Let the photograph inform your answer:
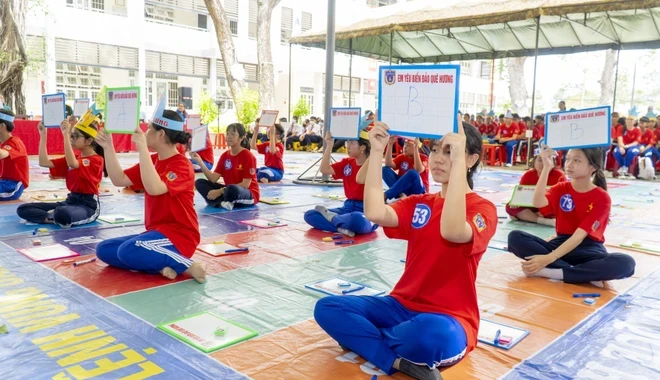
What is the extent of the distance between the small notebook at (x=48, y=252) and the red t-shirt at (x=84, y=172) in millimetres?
1008

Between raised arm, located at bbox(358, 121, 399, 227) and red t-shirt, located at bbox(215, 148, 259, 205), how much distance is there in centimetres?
484

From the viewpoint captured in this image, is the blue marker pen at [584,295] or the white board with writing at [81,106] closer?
the blue marker pen at [584,295]

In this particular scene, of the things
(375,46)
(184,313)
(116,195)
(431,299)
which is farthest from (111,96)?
(375,46)

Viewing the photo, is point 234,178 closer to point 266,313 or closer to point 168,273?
point 168,273

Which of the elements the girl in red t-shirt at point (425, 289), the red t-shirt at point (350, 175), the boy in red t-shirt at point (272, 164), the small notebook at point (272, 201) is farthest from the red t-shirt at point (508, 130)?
the girl in red t-shirt at point (425, 289)

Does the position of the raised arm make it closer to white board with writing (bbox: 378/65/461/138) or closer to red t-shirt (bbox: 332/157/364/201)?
white board with writing (bbox: 378/65/461/138)

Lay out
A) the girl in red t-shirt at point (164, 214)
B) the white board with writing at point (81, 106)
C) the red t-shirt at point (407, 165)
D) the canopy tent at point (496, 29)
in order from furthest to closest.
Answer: the canopy tent at point (496, 29), the white board with writing at point (81, 106), the red t-shirt at point (407, 165), the girl in red t-shirt at point (164, 214)

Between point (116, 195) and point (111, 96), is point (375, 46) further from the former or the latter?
point (111, 96)

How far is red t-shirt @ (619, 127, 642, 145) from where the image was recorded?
13.6 meters

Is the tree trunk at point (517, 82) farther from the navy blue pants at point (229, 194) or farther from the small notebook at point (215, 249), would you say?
the small notebook at point (215, 249)

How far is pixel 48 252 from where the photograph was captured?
4.68 m

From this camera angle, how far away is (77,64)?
21891 mm

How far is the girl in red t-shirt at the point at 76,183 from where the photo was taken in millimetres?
5602

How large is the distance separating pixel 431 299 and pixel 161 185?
2.16 metres
